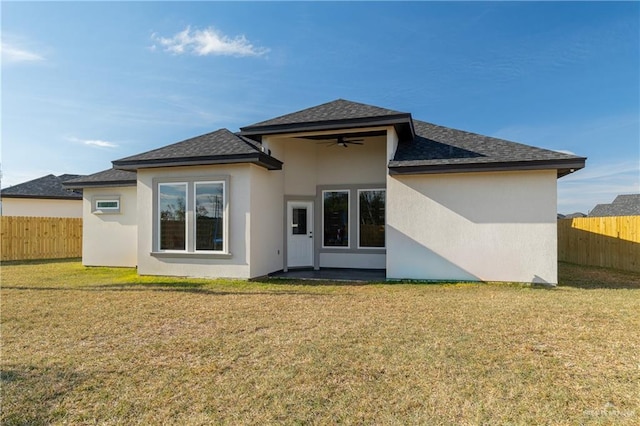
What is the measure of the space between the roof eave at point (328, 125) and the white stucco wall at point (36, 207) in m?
16.4

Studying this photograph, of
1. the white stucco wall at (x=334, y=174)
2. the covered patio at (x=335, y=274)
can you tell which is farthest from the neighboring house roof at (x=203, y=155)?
the covered patio at (x=335, y=274)

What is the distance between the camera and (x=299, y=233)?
12.6 metres

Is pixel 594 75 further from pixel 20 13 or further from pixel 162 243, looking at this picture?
pixel 20 13

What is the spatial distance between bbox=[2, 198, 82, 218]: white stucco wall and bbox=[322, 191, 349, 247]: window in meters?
17.0

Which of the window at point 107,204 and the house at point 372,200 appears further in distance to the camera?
the window at point 107,204

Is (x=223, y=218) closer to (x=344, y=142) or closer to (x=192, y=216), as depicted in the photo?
(x=192, y=216)

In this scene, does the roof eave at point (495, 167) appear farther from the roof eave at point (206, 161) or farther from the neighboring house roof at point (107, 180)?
the neighboring house roof at point (107, 180)

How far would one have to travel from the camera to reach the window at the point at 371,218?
40.5 ft

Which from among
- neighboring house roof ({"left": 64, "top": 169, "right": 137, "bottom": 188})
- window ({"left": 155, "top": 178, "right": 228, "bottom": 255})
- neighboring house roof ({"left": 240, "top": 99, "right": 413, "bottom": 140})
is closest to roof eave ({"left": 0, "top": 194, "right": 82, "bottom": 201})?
neighboring house roof ({"left": 64, "top": 169, "right": 137, "bottom": 188})

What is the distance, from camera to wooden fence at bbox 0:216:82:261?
16.4 m

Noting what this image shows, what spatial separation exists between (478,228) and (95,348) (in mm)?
9087

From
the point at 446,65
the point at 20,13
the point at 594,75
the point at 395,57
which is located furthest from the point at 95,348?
the point at 594,75

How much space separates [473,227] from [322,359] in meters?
7.06

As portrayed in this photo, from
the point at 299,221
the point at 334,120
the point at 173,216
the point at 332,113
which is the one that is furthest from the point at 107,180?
the point at 334,120
